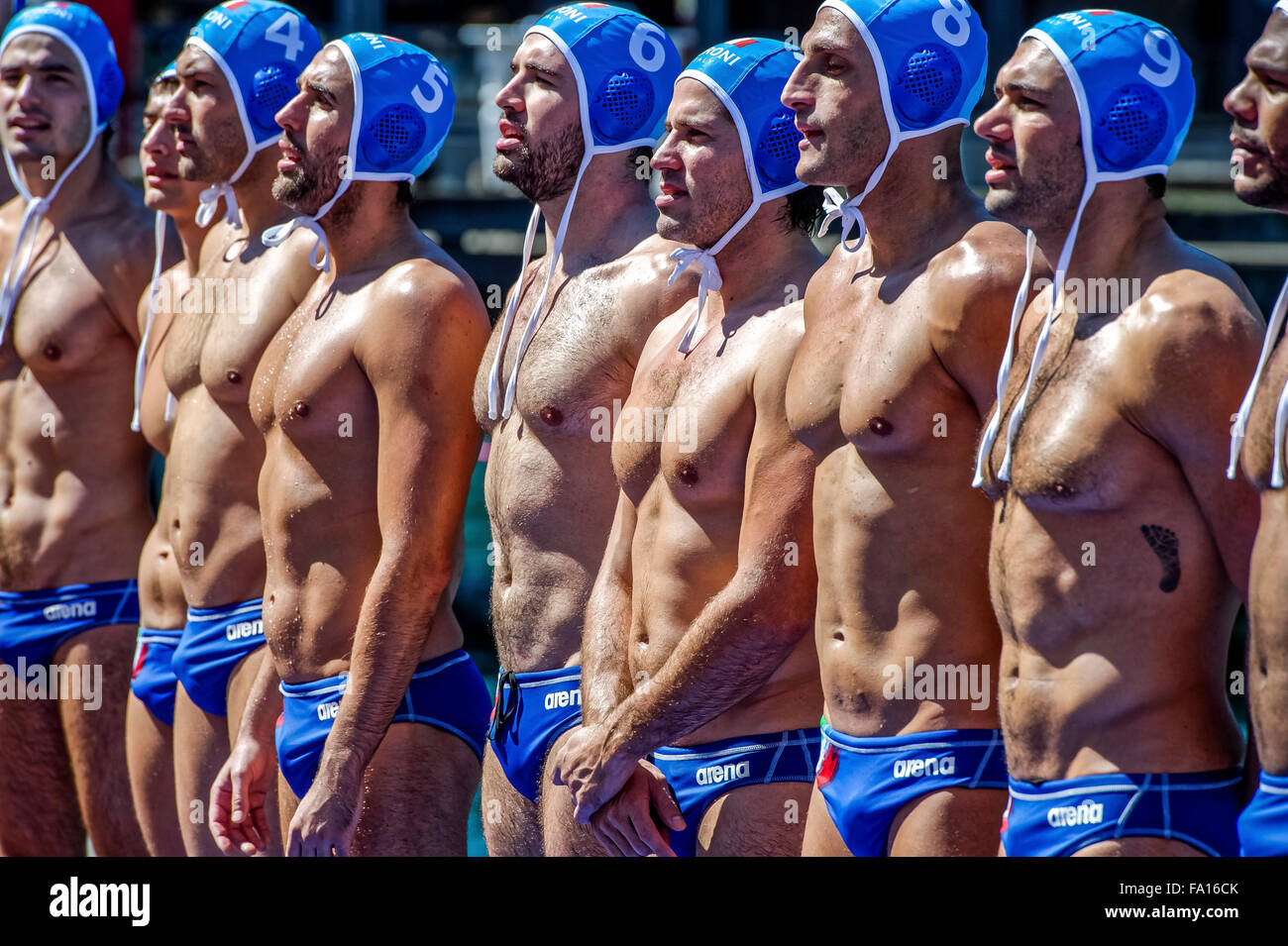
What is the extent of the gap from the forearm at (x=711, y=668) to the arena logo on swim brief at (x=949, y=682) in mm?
368

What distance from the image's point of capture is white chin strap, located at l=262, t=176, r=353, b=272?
461 centimetres

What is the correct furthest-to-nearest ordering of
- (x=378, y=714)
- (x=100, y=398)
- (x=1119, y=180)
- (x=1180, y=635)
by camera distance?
(x=100, y=398)
(x=378, y=714)
(x=1119, y=180)
(x=1180, y=635)

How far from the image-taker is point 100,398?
224 inches

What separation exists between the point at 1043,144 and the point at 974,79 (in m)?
0.46

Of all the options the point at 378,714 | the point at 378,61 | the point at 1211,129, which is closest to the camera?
the point at 378,714

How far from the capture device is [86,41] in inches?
231

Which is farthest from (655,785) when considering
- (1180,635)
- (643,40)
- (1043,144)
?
(643,40)

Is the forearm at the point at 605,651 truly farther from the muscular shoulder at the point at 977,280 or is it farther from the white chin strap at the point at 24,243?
the white chin strap at the point at 24,243

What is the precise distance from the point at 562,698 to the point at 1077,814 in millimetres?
1441

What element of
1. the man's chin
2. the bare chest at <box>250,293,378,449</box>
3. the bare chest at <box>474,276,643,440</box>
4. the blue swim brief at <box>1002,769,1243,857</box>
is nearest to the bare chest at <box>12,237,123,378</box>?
the bare chest at <box>250,293,378,449</box>

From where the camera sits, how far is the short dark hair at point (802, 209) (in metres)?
4.07

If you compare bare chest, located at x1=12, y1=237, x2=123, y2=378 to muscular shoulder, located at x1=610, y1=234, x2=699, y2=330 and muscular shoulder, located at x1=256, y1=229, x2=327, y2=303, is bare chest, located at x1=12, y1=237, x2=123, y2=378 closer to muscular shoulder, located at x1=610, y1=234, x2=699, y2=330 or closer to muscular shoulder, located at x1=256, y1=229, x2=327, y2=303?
muscular shoulder, located at x1=256, y1=229, x2=327, y2=303

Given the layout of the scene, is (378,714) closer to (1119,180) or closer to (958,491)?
(958,491)

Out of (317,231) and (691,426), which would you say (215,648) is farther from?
(691,426)
